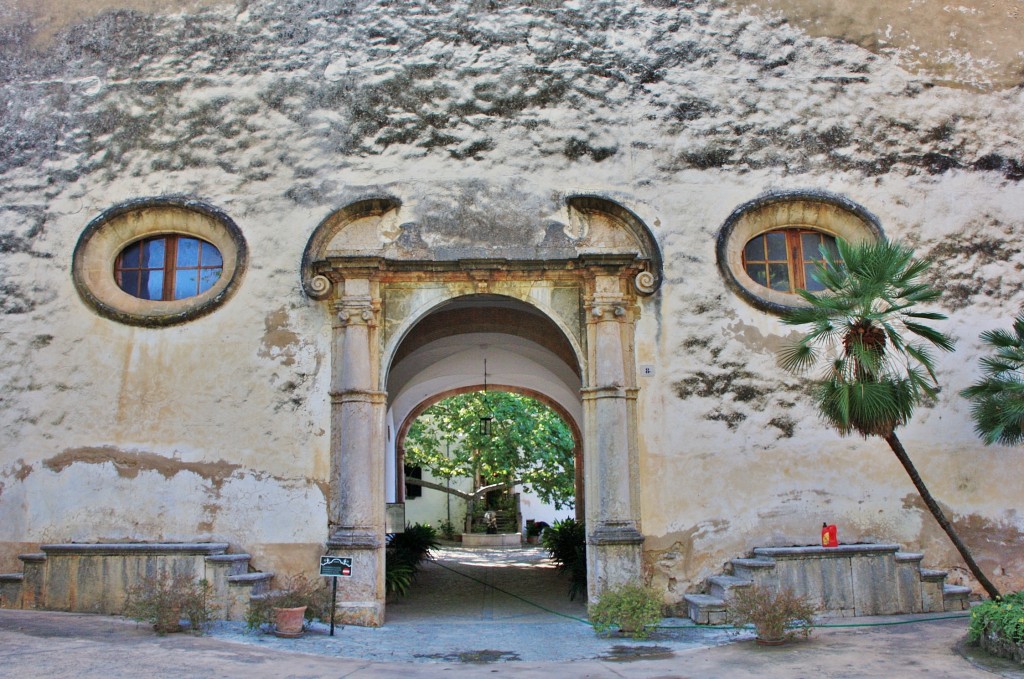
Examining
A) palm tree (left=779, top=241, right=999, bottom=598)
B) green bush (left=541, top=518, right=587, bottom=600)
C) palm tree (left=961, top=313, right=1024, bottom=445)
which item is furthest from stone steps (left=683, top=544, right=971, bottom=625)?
green bush (left=541, top=518, right=587, bottom=600)

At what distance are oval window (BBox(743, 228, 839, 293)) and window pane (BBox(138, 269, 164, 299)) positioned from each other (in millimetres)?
6912

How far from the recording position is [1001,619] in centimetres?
727

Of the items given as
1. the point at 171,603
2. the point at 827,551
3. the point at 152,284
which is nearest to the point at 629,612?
the point at 827,551

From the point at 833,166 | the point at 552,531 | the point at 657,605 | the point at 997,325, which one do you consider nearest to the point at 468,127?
the point at 833,166

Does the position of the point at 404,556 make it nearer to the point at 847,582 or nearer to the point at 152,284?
the point at 152,284

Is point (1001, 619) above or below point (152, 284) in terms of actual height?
below

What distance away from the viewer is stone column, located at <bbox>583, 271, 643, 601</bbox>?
32.3 feet

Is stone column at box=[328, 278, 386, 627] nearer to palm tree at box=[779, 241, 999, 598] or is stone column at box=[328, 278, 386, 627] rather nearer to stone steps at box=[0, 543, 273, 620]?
stone steps at box=[0, 543, 273, 620]

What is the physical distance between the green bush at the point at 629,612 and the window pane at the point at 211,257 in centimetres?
590

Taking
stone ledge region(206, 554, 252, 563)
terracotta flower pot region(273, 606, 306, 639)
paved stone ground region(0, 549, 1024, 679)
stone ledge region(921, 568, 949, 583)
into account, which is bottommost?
paved stone ground region(0, 549, 1024, 679)

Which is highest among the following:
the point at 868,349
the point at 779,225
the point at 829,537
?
the point at 779,225

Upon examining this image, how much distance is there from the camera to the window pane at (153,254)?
11.2 meters

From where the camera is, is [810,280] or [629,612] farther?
[810,280]

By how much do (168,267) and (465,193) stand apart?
3.67 meters
